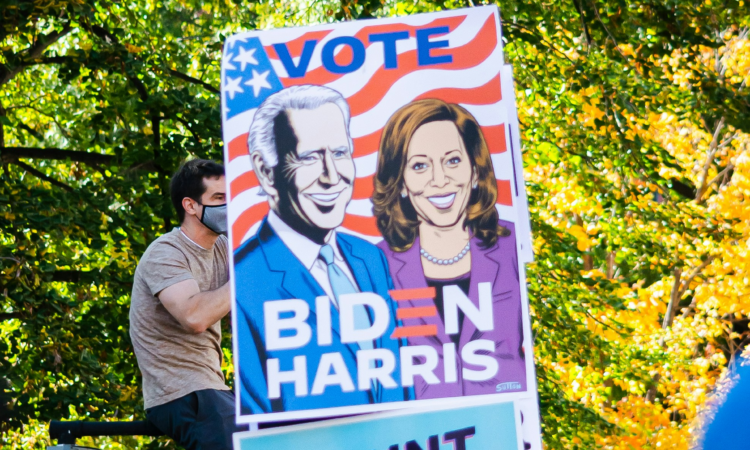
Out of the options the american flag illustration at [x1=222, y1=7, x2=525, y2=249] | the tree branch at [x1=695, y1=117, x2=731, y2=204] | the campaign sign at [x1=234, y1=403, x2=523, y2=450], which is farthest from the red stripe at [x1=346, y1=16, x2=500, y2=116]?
the tree branch at [x1=695, y1=117, x2=731, y2=204]

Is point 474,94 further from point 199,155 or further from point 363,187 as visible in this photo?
point 199,155

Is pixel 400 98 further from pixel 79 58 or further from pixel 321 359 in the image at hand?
pixel 79 58

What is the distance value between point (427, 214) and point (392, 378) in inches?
15.5

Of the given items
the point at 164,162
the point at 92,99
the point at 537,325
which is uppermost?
the point at 92,99

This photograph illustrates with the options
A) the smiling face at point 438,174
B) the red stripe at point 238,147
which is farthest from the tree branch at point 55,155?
the smiling face at point 438,174

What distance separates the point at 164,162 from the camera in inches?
272

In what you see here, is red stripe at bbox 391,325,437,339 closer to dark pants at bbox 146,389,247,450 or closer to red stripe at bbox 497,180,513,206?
red stripe at bbox 497,180,513,206

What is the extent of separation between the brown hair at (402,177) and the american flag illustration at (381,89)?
0.7 inches

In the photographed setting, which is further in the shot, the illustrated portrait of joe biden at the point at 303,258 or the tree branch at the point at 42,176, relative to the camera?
the tree branch at the point at 42,176

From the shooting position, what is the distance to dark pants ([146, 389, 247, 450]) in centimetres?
287

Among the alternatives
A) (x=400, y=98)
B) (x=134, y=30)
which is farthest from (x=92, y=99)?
(x=400, y=98)

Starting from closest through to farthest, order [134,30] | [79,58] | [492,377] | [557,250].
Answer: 1. [492,377]
2. [79,58]
3. [134,30]
4. [557,250]

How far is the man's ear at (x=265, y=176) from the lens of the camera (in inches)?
93.2

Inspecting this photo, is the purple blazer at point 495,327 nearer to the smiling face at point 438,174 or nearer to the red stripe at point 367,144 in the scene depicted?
the smiling face at point 438,174
